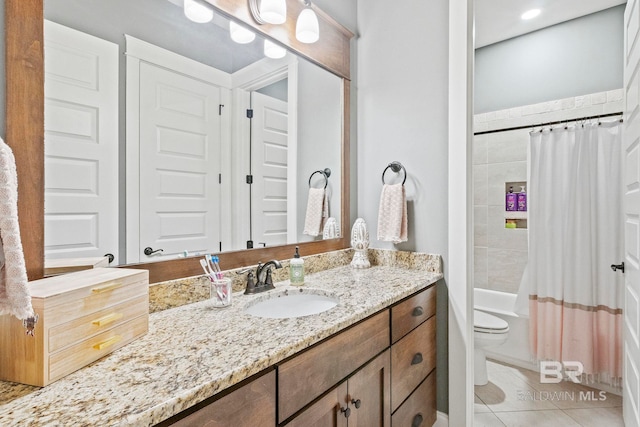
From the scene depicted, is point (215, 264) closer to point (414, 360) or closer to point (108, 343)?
point (108, 343)

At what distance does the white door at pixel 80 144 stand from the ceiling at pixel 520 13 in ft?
8.31

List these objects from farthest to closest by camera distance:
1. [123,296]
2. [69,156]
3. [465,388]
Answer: [465,388], [69,156], [123,296]

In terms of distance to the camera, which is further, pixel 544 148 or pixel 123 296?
pixel 544 148

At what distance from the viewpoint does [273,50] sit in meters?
1.58

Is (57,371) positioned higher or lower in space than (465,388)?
higher

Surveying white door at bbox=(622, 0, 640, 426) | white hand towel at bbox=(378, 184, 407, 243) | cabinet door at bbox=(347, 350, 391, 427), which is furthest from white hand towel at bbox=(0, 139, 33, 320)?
white door at bbox=(622, 0, 640, 426)

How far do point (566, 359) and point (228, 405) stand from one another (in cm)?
261

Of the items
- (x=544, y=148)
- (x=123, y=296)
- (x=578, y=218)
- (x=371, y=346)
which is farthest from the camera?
(x=544, y=148)

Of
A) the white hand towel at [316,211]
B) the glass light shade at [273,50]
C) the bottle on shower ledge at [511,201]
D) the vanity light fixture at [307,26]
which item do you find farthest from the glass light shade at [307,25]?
the bottle on shower ledge at [511,201]

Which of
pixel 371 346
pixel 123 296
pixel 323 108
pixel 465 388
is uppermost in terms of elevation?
pixel 323 108

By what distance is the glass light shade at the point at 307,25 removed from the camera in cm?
159

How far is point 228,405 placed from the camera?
27.2 inches

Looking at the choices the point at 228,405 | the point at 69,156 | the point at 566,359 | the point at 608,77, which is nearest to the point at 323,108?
the point at 69,156

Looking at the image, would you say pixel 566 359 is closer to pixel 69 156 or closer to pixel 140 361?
pixel 140 361
